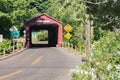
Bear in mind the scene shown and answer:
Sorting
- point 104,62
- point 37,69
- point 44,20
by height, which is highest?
point 44,20

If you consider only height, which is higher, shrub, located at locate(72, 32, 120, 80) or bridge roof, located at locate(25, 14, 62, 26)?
bridge roof, located at locate(25, 14, 62, 26)

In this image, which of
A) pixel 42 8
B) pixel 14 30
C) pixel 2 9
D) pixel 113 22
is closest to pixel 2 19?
pixel 2 9

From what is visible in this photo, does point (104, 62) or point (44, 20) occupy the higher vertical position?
point (44, 20)

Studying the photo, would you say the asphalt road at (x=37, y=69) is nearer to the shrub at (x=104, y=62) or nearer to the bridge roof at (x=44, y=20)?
the shrub at (x=104, y=62)

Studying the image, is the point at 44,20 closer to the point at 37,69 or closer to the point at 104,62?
the point at 37,69

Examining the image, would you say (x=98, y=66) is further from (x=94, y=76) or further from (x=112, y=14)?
(x=112, y=14)

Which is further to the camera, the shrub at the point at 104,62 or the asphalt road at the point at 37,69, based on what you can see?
the asphalt road at the point at 37,69

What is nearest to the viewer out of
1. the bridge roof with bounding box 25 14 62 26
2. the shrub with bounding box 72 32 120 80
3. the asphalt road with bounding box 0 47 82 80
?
the shrub with bounding box 72 32 120 80

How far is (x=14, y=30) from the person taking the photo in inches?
2328

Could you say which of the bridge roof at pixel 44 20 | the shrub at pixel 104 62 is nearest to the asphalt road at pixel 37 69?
the shrub at pixel 104 62

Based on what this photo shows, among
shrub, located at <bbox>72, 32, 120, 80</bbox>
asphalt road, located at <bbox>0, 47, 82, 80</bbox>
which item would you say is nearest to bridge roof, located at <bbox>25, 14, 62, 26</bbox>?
asphalt road, located at <bbox>0, 47, 82, 80</bbox>

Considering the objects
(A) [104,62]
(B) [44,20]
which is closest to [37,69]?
(A) [104,62]

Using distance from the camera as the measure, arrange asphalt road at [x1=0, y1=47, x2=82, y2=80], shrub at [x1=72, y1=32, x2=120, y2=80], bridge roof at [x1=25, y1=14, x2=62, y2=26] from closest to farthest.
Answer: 1. shrub at [x1=72, y1=32, x2=120, y2=80]
2. asphalt road at [x1=0, y1=47, x2=82, y2=80]
3. bridge roof at [x1=25, y1=14, x2=62, y2=26]

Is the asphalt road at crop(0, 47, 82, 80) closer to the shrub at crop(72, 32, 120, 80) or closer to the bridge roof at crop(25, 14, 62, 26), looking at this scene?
the shrub at crop(72, 32, 120, 80)
